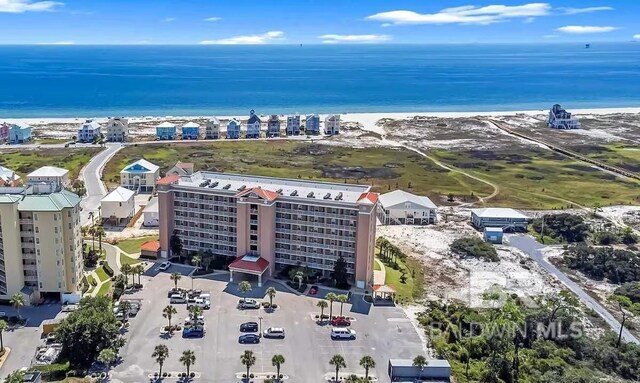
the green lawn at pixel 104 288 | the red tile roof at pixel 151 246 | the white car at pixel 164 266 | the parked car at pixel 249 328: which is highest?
the red tile roof at pixel 151 246

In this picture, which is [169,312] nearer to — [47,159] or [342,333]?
[342,333]

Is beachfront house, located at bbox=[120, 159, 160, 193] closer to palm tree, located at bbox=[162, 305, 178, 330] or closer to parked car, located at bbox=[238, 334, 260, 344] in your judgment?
palm tree, located at bbox=[162, 305, 178, 330]

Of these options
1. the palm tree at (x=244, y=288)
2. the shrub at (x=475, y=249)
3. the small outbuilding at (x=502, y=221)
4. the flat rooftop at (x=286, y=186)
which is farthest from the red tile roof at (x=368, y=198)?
the small outbuilding at (x=502, y=221)

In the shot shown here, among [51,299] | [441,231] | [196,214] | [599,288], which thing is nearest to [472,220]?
[441,231]

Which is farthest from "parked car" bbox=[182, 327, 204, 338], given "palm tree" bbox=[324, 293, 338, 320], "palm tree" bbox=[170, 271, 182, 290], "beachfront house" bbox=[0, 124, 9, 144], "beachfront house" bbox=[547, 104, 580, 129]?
"beachfront house" bbox=[547, 104, 580, 129]

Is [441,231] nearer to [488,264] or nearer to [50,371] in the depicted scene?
[488,264]

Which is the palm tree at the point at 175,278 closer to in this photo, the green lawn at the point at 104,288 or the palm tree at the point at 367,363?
the green lawn at the point at 104,288

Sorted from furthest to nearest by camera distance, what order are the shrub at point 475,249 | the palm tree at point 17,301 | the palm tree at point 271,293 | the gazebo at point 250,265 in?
Result: the shrub at point 475,249 → the gazebo at point 250,265 → the palm tree at point 271,293 → the palm tree at point 17,301

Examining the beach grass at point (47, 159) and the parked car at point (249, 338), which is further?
the beach grass at point (47, 159)
